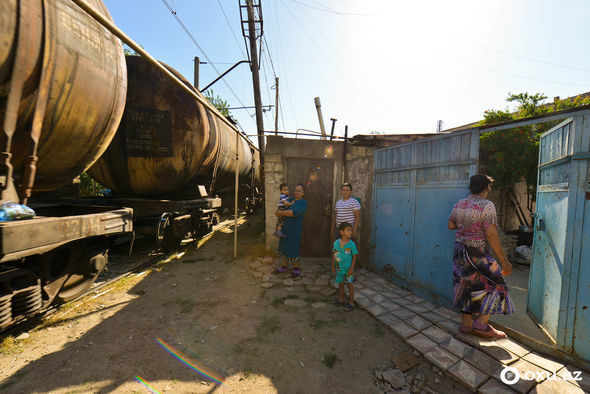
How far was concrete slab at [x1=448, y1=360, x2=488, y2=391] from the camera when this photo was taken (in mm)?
2072

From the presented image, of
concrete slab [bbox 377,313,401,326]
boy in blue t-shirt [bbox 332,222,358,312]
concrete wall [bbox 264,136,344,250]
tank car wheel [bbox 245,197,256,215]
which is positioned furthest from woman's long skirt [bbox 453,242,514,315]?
tank car wheel [bbox 245,197,256,215]

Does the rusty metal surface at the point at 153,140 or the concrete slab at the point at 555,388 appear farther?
the rusty metal surface at the point at 153,140

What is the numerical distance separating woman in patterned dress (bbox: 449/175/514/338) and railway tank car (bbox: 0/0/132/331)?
4.09 m

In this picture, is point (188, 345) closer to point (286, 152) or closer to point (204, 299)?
point (204, 299)

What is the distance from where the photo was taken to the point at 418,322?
303cm

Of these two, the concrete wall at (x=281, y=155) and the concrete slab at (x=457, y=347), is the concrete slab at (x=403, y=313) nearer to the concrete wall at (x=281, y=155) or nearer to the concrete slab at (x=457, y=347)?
the concrete slab at (x=457, y=347)

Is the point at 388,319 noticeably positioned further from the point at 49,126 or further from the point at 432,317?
the point at 49,126

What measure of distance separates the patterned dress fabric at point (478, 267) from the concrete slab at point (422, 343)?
56cm

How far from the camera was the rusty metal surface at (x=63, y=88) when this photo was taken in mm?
1844

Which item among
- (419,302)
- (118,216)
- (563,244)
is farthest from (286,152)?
(563,244)

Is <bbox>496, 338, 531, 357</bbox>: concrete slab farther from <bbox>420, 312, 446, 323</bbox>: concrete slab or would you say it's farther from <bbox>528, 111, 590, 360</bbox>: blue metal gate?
<bbox>420, 312, 446, 323</bbox>: concrete slab

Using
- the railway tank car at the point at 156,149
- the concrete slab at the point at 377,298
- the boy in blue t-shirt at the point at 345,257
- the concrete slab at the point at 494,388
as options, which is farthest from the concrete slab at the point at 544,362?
the railway tank car at the point at 156,149

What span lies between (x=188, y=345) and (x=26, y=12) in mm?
3249

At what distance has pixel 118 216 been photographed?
9.52ft
